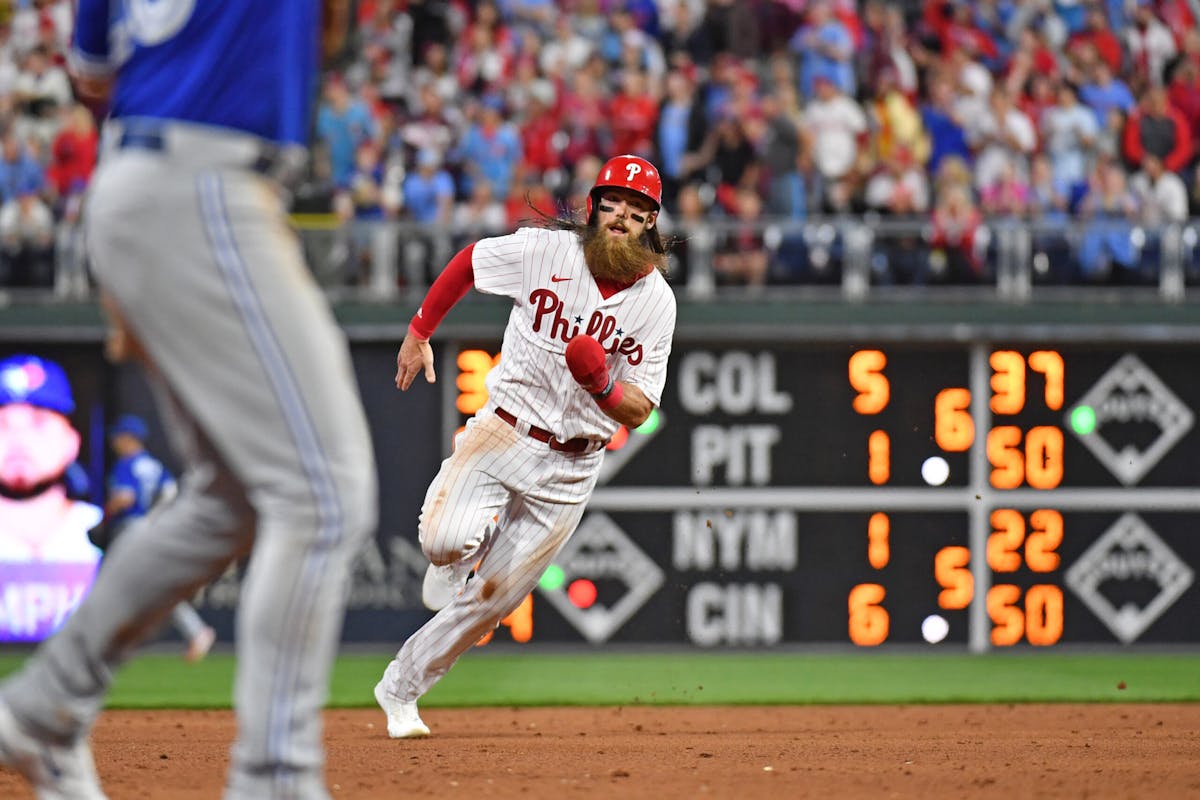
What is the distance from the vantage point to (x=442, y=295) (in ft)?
23.9

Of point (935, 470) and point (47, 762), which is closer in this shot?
point (47, 762)

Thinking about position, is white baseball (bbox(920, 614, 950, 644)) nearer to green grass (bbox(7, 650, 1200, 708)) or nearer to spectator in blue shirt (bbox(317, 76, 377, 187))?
green grass (bbox(7, 650, 1200, 708))

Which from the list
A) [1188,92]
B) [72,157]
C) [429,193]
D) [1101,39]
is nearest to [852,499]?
[429,193]

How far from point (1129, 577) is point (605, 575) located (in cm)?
345

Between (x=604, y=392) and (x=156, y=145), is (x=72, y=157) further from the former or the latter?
(x=156, y=145)

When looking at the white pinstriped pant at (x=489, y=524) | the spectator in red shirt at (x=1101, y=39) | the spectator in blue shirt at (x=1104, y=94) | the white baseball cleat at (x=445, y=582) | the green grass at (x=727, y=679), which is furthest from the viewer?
the spectator in red shirt at (x=1101, y=39)

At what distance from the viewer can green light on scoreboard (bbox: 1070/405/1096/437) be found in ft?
38.7

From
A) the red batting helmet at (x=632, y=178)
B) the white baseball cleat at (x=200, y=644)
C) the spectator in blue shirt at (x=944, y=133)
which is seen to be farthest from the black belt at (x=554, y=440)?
the spectator in blue shirt at (x=944, y=133)

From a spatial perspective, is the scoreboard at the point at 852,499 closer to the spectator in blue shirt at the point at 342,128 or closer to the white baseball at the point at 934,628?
the white baseball at the point at 934,628

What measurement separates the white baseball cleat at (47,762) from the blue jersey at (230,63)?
1.37 meters

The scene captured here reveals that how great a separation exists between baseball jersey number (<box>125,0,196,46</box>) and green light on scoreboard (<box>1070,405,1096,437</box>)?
29.7ft

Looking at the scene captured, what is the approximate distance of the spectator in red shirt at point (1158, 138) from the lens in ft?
49.1

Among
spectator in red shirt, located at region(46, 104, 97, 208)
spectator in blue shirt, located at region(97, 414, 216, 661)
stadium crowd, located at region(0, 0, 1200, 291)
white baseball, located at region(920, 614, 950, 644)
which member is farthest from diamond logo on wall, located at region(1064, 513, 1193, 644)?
spectator in red shirt, located at region(46, 104, 97, 208)

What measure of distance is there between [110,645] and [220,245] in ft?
3.15
